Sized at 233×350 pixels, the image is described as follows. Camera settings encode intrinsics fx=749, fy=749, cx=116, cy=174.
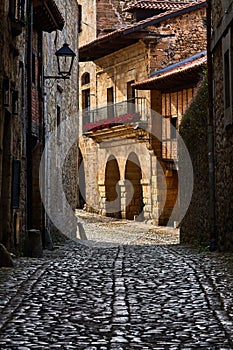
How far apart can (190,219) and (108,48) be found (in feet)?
55.3

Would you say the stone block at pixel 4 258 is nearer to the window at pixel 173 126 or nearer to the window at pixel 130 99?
the window at pixel 173 126

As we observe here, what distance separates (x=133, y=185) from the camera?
32.6 metres

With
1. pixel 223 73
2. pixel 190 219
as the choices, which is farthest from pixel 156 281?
pixel 190 219

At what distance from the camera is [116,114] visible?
1259 inches

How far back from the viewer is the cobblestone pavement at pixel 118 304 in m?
5.15

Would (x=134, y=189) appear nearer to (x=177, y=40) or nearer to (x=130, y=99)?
(x=130, y=99)

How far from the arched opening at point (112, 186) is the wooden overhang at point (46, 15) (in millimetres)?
17731

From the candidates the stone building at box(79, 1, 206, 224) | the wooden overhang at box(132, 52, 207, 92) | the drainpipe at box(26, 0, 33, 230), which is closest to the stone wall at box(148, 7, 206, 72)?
the stone building at box(79, 1, 206, 224)

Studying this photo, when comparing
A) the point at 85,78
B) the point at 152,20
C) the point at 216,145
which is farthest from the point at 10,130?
the point at 85,78

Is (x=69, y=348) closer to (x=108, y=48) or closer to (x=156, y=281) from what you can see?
(x=156, y=281)

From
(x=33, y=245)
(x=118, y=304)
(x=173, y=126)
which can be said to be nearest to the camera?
(x=118, y=304)

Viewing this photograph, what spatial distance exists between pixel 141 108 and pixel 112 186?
5.87 m

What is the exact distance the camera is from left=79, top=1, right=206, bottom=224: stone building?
28.2 meters

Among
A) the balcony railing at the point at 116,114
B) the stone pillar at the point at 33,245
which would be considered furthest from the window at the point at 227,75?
the balcony railing at the point at 116,114
